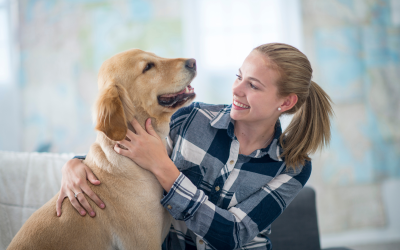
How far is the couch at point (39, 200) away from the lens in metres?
1.57

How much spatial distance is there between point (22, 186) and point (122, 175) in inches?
34.0

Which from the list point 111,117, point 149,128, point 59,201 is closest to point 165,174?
point 149,128

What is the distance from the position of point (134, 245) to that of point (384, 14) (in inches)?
131

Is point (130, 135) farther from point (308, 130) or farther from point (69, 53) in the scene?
point (69, 53)

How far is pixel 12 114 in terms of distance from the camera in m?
2.92

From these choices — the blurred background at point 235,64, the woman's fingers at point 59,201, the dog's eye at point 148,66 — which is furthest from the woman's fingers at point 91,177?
the blurred background at point 235,64

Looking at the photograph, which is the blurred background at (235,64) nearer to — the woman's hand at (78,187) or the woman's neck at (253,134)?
the woman's neck at (253,134)

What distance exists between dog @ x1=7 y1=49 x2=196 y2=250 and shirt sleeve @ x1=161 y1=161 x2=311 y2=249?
95 mm

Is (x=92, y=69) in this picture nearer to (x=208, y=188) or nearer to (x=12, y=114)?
(x=12, y=114)

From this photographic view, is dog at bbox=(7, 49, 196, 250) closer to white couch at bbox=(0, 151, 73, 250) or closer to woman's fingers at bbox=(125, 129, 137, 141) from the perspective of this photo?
woman's fingers at bbox=(125, 129, 137, 141)

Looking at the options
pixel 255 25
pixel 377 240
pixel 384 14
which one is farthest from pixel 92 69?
pixel 377 240

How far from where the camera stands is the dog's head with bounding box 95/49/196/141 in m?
1.19

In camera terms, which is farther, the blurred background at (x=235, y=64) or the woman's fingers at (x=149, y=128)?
the blurred background at (x=235, y=64)

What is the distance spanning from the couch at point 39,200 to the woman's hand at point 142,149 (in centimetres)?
77
